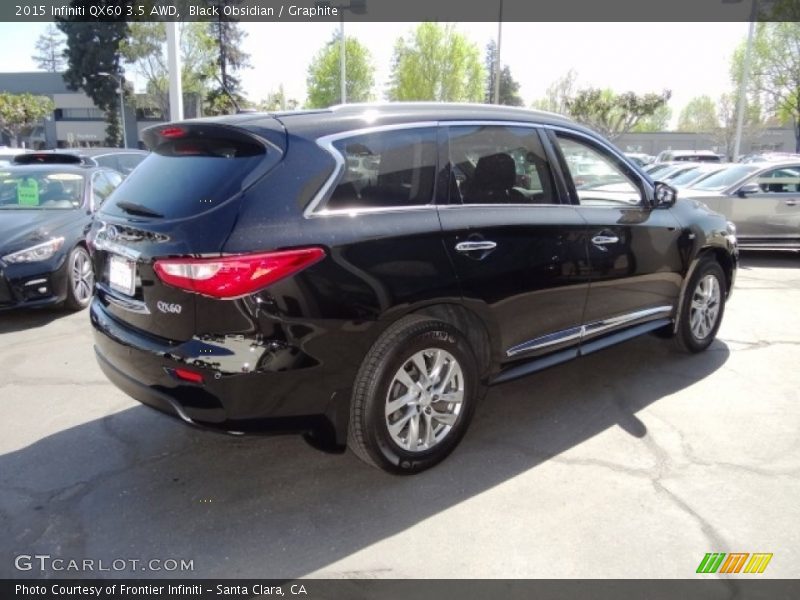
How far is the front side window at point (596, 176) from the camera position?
405 cm

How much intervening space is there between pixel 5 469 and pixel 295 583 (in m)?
1.86

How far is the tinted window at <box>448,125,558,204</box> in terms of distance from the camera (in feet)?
11.1

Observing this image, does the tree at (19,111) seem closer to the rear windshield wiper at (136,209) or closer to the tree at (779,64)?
the tree at (779,64)

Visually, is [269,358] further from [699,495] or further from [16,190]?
[16,190]

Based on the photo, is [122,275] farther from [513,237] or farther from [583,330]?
[583,330]

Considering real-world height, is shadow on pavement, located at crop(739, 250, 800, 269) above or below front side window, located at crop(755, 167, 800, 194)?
below

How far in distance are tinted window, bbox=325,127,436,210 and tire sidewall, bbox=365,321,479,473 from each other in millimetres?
664

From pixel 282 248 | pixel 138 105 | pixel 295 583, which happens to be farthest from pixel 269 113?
pixel 138 105

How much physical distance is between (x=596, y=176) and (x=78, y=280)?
Result: 516 cm

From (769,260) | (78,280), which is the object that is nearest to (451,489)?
(78,280)

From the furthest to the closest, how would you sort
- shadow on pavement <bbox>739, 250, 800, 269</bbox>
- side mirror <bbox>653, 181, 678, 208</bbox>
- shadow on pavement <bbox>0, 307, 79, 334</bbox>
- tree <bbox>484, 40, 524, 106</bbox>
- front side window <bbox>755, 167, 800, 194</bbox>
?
1. tree <bbox>484, 40, 524, 106</bbox>
2. front side window <bbox>755, 167, 800, 194</bbox>
3. shadow on pavement <bbox>739, 250, 800, 269</bbox>
4. shadow on pavement <bbox>0, 307, 79, 334</bbox>
5. side mirror <bbox>653, 181, 678, 208</bbox>

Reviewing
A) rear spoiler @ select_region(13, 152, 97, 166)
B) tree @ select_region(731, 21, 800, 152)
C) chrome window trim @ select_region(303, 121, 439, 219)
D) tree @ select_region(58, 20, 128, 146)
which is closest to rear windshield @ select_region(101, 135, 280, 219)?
chrome window trim @ select_region(303, 121, 439, 219)

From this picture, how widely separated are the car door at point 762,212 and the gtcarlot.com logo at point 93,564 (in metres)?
10.1

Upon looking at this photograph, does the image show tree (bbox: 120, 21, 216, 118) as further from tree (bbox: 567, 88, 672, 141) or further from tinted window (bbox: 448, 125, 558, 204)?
tinted window (bbox: 448, 125, 558, 204)
